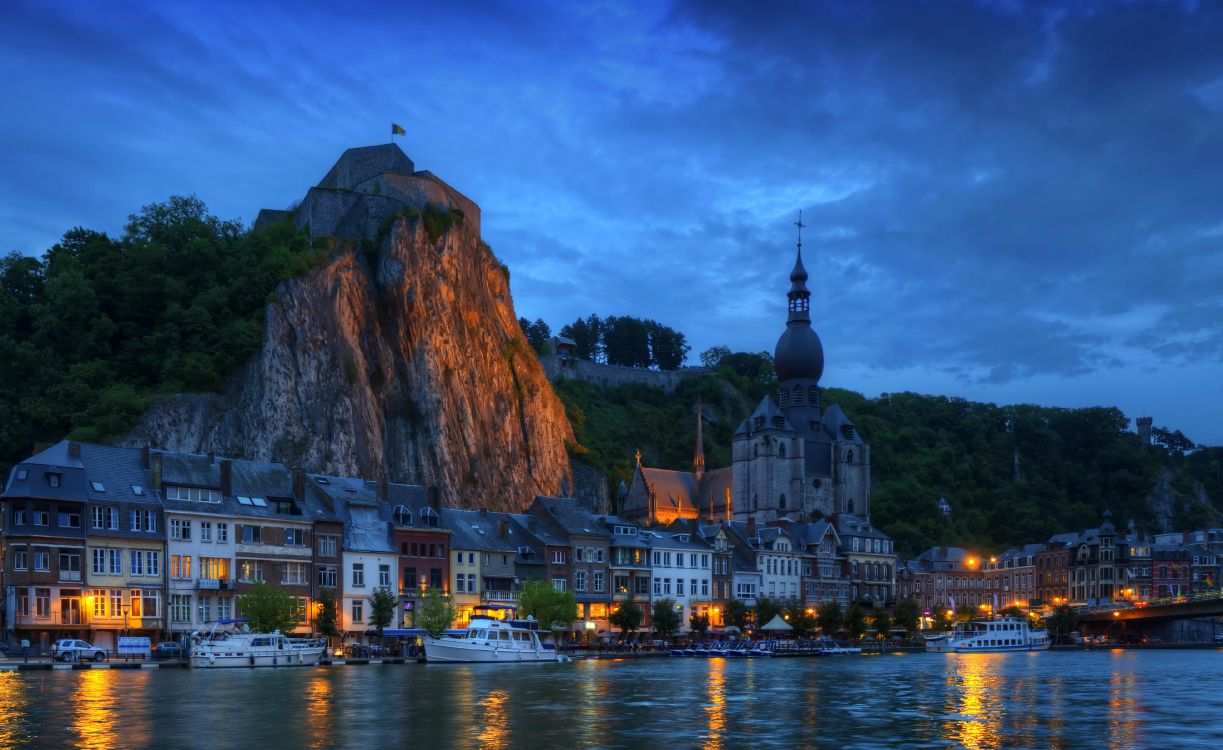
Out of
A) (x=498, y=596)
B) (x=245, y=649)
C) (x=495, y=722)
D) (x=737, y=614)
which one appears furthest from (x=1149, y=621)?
(x=495, y=722)

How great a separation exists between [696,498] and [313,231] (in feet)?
211

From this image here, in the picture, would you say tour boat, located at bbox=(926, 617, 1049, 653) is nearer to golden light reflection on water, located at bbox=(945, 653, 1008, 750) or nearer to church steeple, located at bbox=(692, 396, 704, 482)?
golden light reflection on water, located at bbox=(945, 653, 1008, 750)

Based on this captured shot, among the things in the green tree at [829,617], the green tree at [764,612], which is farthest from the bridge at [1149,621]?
the green tree at [764,612]

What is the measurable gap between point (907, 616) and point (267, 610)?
63.6 m

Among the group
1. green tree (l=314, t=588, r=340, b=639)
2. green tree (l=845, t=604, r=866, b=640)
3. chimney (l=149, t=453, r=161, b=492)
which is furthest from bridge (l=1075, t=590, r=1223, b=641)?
chimney (l=149, t=453, r=161, b=492)

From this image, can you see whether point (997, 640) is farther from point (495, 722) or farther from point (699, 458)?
point (495, 722)

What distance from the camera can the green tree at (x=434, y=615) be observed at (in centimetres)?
8175

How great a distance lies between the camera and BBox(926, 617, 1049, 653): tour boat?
108188 mm

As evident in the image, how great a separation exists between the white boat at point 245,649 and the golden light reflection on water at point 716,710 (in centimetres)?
2106

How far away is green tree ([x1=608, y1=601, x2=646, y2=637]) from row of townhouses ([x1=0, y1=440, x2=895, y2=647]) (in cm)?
134

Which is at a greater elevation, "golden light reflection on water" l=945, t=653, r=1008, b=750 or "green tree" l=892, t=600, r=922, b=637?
"golden light reflection on water" l=945, t=653, r=1008, b=750

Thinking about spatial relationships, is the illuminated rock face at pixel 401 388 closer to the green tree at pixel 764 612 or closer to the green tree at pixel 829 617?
the green tree at pixel 764 612

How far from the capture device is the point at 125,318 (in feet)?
352

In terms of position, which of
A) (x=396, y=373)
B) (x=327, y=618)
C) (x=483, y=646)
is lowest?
(x=483, y=646)
